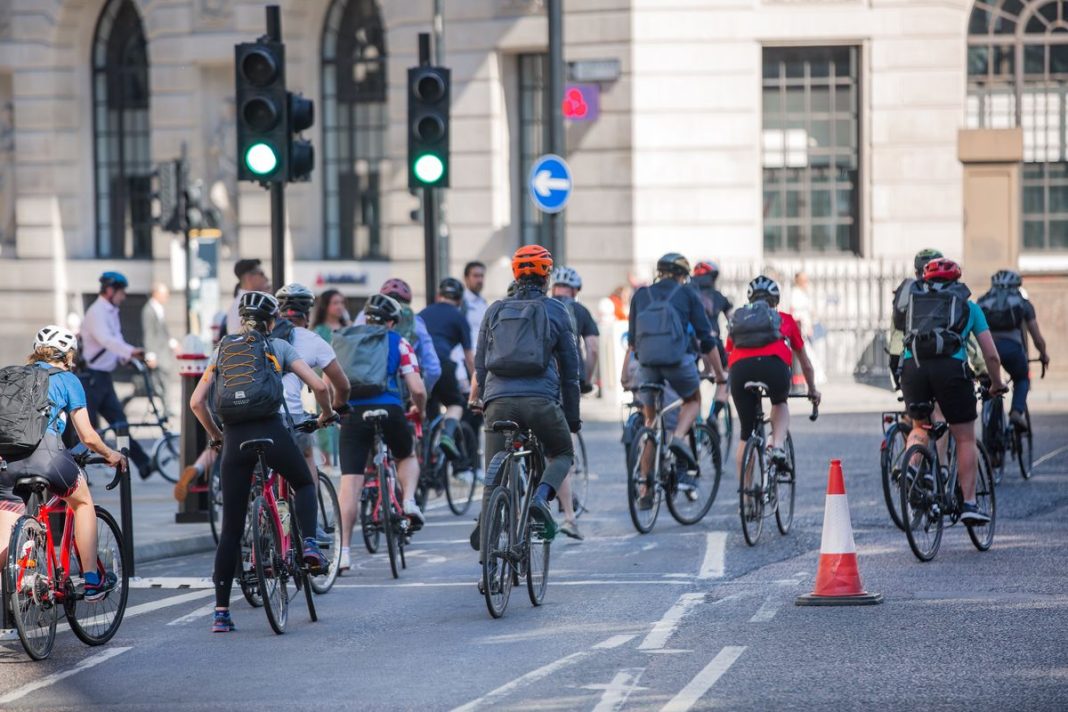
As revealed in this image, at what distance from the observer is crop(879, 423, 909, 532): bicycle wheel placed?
11.6 m

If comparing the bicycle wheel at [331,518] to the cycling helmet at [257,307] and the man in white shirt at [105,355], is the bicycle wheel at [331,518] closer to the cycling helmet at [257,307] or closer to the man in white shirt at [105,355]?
the cycling helmet at [257,307]

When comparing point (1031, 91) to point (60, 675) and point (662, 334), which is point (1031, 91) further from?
point (60, 675)

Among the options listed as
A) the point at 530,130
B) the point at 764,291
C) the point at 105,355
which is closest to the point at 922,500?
the point at 764,291

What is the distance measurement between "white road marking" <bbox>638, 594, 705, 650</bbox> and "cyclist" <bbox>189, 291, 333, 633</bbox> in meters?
1.81

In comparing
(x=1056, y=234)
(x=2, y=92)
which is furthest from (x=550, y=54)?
(x=2, y=92)

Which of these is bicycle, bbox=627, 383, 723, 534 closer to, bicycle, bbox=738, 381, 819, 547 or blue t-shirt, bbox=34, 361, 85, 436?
bicycle, bbox=738, 381, 819, 547

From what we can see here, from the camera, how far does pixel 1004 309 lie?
1558 cm

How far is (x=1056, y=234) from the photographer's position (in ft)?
91.5

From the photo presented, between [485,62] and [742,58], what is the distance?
3.82 m

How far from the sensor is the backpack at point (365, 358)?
1159cm

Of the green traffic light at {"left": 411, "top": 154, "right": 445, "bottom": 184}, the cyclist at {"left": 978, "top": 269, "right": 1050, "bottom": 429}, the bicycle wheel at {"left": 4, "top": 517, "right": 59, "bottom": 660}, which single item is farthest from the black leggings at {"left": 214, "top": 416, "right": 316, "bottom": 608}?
the cyclist at {"left": 978, "top": 269, "right": 1050, "bottom": 429}

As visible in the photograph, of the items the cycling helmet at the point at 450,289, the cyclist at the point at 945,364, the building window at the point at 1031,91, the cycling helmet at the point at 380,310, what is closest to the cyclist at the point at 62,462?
the cycling helmet at the point at 380,310

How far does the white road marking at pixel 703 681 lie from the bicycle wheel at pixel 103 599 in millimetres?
3144

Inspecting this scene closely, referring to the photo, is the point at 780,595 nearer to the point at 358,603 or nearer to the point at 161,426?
the point at 358,603
